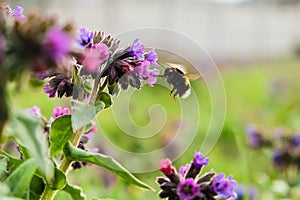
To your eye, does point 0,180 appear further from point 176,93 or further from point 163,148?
point 163,148

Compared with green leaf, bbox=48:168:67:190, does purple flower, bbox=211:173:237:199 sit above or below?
above

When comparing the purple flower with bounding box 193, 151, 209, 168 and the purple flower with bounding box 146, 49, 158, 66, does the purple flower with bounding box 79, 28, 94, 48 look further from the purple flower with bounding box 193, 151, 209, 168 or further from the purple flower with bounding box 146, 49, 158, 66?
the purple flower with bounding box 193, 151, 209, 168

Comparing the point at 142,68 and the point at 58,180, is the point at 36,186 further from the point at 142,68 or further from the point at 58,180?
the point at 142,68

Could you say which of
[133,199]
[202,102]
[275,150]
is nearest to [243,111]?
[202,102]

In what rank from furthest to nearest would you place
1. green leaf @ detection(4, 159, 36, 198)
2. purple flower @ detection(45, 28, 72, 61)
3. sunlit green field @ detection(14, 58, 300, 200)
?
sunlit green field @ detection(14, 58, 300, 200) < green leaf @ detection(4, 159, 36, 198) < purple flower @ detection(45, 28, 72, 61)

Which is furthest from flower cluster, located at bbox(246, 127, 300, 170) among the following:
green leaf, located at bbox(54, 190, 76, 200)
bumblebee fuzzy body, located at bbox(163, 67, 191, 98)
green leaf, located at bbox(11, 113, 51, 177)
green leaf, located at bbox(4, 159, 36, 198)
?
green leaf, located at bbox(11, 113, 51, 177)

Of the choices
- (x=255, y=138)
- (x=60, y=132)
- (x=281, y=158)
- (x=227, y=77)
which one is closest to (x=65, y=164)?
(x=60, y=132)

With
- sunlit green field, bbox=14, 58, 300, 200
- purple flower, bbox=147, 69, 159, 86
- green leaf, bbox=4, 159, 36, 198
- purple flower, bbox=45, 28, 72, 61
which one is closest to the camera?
purple flower, bbox=45, 28, 72, 61

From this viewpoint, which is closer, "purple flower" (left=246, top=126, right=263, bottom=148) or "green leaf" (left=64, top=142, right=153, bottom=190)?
"green leaf" (left=64, top=142, right=153, bottom=190)

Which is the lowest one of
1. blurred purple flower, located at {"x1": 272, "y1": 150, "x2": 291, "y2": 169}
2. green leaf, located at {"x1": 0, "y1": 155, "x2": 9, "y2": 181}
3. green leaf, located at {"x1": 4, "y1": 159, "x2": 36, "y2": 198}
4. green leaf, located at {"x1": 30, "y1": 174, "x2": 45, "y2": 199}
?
green leaf, located at {"x1": 4, "y1": 159, "x2": 36, "y2": 198}
